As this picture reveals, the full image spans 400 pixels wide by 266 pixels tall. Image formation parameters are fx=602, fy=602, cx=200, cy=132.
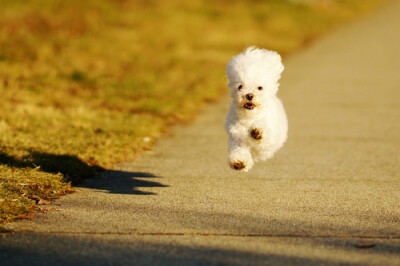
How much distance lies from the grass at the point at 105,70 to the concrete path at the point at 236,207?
0.53 metres

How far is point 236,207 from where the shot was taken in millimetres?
5840

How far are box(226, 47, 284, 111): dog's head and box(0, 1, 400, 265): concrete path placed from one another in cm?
103

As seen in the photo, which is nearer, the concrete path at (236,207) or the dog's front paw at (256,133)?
the concrete path at (236,207)

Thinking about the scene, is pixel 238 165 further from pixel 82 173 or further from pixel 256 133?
pixel 82 173

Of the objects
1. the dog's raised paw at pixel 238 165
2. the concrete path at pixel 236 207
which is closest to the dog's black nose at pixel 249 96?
the dog's raised paw at pixel 238 165

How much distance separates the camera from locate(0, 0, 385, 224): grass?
7.46m

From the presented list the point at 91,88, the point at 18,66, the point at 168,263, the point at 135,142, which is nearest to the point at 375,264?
the point at 168,263

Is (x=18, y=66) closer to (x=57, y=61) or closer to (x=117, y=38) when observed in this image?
(x=57, y=61)

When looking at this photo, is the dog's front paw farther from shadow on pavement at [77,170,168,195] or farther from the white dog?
shadow on pavement at [77,170,168,195]

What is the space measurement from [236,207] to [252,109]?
100 centimetres

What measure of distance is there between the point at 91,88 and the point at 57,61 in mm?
2279

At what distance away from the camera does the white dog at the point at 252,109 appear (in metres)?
6.01

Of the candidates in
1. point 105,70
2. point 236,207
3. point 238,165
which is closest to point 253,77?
point 238,165

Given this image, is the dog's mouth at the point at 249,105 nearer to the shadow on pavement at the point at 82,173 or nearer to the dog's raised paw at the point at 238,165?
the dog's raised paw at the point at 238,165
